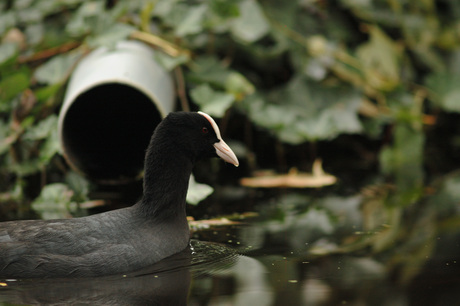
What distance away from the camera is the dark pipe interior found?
463 centimetres

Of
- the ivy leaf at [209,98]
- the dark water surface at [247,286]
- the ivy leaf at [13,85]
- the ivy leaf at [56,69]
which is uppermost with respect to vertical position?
the ivy leaf at [56,69]

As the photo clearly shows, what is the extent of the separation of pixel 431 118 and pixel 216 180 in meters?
2.26

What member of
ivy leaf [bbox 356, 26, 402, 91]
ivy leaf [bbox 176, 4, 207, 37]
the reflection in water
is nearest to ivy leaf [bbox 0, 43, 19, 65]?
ivy leaf [bbox 176, 4, 207, 37]

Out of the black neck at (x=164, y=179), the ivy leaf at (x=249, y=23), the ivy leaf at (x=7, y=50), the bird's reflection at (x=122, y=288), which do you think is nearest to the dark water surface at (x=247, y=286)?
the bird's reflection at (x=122, y=288)

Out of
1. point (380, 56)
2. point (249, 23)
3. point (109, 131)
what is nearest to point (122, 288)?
point (109, 131)

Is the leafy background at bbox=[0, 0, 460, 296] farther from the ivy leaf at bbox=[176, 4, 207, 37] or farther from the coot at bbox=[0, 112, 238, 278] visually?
the coot at bbox=[0, 112, 238, 278]

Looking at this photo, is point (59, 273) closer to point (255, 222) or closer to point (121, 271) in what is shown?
point (121, 271)

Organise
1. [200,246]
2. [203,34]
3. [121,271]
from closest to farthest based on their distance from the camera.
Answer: [121,271] → [200,246] → [203,34]

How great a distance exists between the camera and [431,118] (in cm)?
657

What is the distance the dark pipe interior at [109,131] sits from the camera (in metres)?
4.63

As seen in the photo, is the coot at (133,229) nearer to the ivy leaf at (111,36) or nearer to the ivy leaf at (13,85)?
the ivy leaf at (111,36)

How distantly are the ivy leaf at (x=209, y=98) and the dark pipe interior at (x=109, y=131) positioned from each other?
340mm

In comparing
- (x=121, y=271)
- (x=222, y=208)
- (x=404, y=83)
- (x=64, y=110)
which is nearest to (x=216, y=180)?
(x=222, y=208)

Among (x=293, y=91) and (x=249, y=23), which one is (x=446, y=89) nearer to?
(x=293, y=91)
